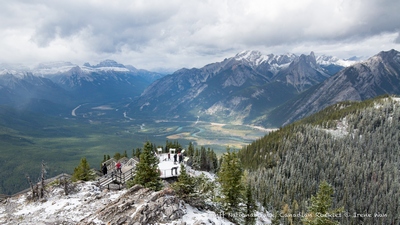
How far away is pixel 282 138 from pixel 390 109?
87.5m

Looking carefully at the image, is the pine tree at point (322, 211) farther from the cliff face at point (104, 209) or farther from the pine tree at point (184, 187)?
the pine tree at point (184, 187)

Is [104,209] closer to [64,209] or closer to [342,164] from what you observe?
[64,209]

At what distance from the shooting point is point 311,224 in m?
37.2

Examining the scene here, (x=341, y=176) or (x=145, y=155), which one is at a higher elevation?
(x=145, y=155)

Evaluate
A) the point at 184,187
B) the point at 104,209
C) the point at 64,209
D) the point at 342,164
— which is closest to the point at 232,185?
the point at 184,187

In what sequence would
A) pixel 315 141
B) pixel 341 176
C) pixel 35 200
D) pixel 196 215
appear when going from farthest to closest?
1. pixel 315 141
2. pixel 341 176
3. pixel 35 200
4. pixel 196 215

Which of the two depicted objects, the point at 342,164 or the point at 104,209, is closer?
the point at 104,209

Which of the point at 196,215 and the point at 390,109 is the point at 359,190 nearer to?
the point at 390,109

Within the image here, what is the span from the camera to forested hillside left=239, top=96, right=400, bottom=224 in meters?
133

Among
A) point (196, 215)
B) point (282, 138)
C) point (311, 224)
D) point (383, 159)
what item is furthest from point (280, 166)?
point (196, 215)

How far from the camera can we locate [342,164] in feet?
528

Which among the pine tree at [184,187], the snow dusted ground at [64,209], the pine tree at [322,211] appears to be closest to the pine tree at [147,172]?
the snow dusted ground at [64,209]

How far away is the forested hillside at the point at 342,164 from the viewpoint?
133 meters

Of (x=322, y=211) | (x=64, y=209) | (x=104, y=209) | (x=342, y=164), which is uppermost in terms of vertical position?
(x=104, y=209)
